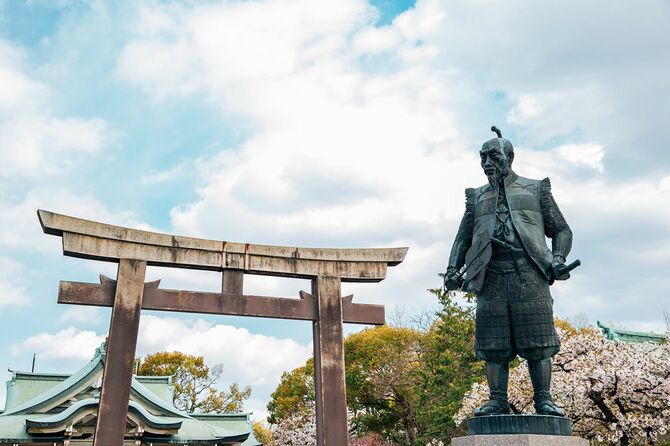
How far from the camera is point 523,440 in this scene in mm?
3986

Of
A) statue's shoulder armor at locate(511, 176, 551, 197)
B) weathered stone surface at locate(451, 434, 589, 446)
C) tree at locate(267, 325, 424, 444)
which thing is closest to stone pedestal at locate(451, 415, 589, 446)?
weathered stone surface at locate(451, 434, 589, 446)

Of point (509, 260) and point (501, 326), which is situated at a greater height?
point (509, 260)

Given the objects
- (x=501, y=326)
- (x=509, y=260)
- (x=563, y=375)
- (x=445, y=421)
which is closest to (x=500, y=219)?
(x=509, y=260)

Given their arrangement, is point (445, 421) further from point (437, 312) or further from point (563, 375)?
point (563, 375)

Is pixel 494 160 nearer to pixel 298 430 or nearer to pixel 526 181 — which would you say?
pixel 526 181

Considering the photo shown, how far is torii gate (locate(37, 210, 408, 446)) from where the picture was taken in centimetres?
840

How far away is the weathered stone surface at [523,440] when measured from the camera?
13.1 feet

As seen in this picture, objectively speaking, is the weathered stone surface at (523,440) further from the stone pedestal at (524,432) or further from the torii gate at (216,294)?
the torii gate at (216,294)

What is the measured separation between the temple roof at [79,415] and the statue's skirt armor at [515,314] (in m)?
12.4

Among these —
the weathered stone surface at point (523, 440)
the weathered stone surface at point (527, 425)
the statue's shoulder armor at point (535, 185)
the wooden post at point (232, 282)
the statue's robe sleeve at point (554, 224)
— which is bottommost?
the weathered stone surface at point (523, 440)

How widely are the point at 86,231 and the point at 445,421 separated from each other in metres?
14.9

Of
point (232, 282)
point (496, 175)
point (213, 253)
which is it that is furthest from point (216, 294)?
point (496, 175)

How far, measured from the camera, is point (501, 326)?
4.57 meters

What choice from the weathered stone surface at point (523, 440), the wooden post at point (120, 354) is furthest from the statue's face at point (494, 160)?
the wooden post at point (120, 354)
